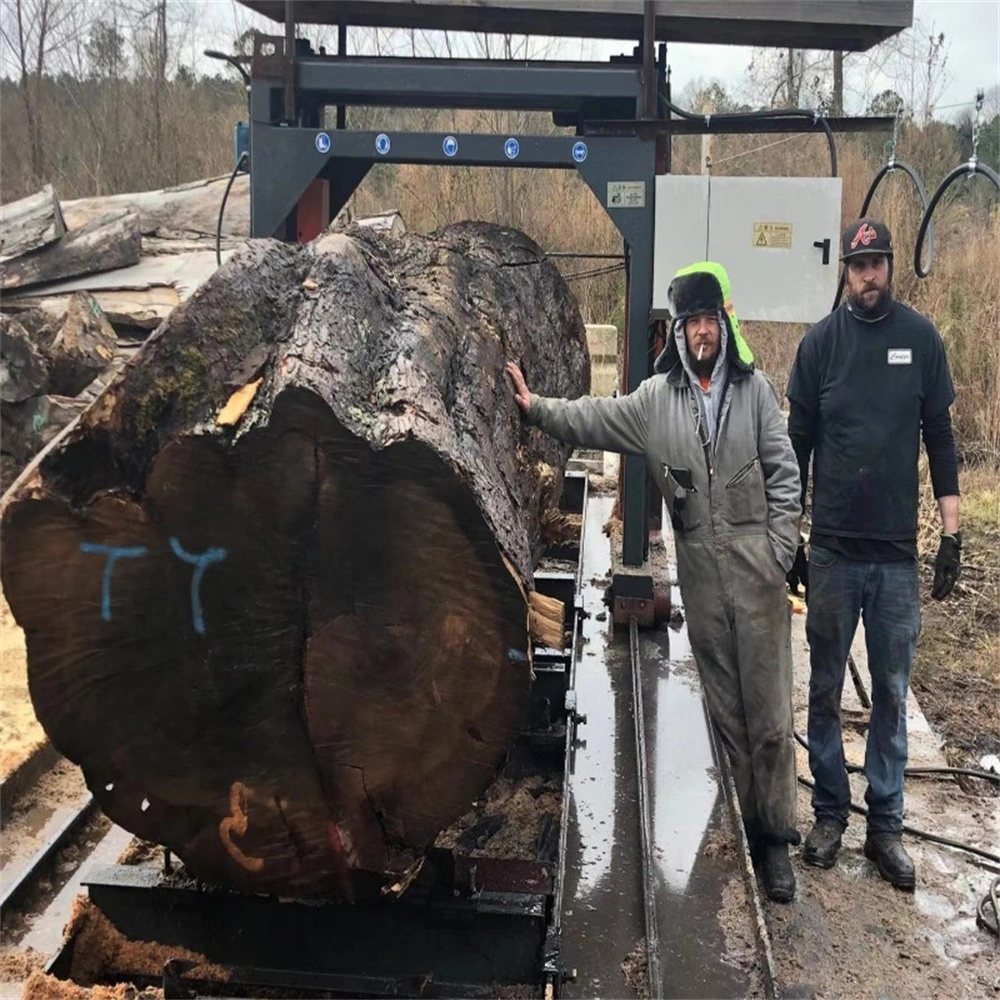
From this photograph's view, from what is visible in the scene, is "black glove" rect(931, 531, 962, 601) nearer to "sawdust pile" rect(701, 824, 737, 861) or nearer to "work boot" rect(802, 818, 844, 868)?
"work boot" rect(802, 818, 844, 868)

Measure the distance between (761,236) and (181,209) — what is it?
24.9 ft

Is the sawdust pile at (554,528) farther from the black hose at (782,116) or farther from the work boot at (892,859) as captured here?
the black hose at (782,116)

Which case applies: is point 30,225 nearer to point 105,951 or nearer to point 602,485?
point 602,485

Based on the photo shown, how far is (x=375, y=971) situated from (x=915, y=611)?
6.39 ft

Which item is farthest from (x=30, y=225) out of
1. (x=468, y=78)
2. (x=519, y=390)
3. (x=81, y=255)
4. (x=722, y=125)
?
(x=519, y=390)

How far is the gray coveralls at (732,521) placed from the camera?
3021mm

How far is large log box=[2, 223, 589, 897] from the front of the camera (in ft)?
6.43

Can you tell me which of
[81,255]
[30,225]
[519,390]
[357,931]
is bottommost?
[357,931]

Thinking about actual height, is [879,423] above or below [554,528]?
above

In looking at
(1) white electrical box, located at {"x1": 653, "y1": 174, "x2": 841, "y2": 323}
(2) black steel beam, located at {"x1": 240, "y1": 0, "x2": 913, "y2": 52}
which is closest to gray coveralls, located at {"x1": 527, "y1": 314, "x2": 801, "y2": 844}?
(1) white electrical box, located at {"x1": 653, "y1": 174, "x2": 841, "y2": 323}

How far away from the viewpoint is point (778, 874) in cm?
317

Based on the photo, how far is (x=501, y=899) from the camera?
2.38 m

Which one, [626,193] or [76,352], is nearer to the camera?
[626,193]

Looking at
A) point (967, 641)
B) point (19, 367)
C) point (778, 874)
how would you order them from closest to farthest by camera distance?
point (778, 874), point (967, 641), point (19, 367)
